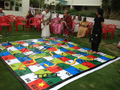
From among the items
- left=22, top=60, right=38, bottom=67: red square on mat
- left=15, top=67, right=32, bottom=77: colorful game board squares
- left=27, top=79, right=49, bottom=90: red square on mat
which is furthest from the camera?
left=22, top=60, right=38, bottom=67: red square on mat

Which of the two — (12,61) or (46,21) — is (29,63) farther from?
(46,21)

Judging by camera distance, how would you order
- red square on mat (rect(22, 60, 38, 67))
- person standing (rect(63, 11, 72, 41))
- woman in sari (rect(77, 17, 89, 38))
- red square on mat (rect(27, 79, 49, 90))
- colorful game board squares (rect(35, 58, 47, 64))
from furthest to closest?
woman in sari (rect(77, 17, 89, 38)), person standing (rect(63, 11, 72, 41)), colorful game board squares (rect(35, 58, 47, 64)), red square on mat (rect(22, 60, 38, 67)), red square on mat (rect(27, 79, 49, 90))

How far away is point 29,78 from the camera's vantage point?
2746mm

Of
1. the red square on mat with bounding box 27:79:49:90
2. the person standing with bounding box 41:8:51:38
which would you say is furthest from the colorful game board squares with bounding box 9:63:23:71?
the person standing with bounding box 41:8:51:38

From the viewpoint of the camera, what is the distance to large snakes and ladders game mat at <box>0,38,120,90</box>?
2689 mm

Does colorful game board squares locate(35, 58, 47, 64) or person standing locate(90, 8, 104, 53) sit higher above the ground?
person standing locate(90, 8, 104, 53)

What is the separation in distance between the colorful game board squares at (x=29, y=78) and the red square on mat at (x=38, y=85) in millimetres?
99

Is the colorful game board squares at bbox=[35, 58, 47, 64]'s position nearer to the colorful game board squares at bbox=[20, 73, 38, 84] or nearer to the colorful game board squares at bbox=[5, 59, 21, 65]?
the colorful game board squares at bbox=[5, 59, 21, 65]

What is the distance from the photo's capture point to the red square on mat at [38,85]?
245 cm

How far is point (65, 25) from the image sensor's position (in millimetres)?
5992

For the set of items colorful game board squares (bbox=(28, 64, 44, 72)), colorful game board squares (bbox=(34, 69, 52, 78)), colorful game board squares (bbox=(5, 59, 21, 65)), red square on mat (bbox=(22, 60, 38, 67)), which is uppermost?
colorful game board squares (bbox=(5, 59, 21, 65))

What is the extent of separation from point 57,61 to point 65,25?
271cm

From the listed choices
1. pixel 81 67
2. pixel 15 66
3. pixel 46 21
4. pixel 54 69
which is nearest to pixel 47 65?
pixel 54 69

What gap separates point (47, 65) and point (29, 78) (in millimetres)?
793
